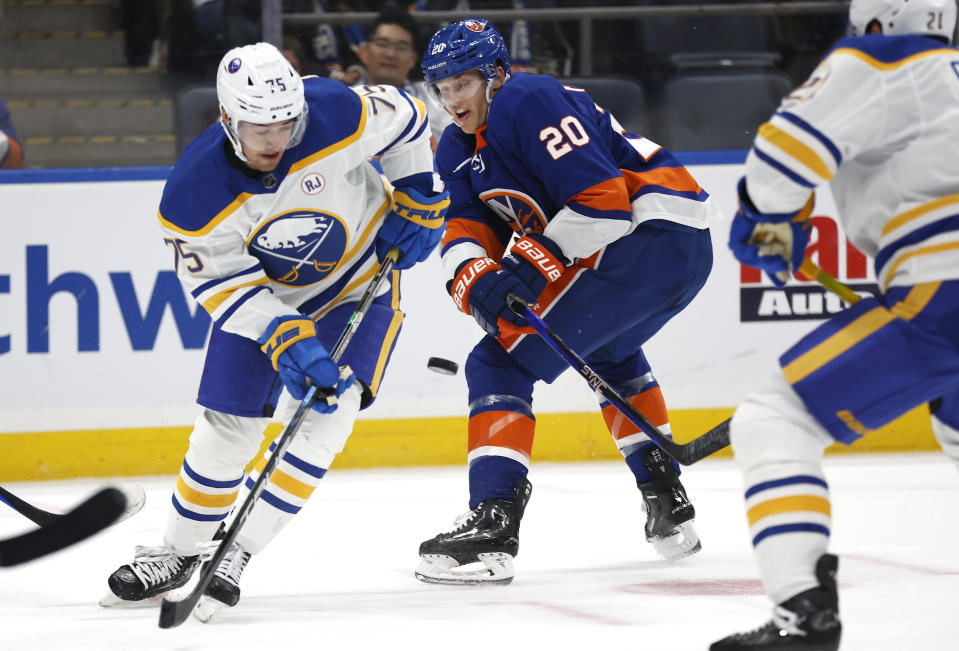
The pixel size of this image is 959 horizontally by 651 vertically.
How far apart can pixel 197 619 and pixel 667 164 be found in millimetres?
1403

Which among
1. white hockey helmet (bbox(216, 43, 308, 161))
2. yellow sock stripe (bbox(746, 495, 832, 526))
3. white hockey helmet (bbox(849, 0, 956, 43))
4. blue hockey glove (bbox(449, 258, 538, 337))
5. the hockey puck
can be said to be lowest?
the hockey puck

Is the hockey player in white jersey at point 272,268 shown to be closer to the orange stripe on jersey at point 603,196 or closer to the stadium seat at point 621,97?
the orange stripe on jersey at point 603,196

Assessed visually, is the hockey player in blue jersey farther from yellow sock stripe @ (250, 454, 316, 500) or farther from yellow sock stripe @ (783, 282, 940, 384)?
yellow sock stripe @ (783, 282, 940, 384)

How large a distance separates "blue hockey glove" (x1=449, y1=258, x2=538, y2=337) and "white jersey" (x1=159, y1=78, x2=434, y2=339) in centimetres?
22

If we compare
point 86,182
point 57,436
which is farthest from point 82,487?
point 86,182

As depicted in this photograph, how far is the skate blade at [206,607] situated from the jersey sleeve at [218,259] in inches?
19.6

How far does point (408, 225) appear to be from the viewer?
2.72 m

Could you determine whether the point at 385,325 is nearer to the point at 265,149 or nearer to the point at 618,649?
the point at 265,149

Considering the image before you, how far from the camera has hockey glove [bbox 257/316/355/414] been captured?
2.27 m

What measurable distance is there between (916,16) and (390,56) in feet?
9.03

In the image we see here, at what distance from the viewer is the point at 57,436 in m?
4.00

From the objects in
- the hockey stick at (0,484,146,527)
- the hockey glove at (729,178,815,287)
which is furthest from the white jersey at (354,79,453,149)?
the hockey glove at (729,178,815,287)

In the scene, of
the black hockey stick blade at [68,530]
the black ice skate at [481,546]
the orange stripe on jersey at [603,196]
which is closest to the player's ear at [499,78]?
the orange stripe on jersey at [603,196]

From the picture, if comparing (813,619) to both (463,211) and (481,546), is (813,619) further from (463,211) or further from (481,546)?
(463,211)
